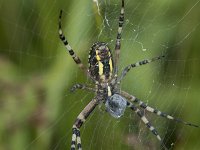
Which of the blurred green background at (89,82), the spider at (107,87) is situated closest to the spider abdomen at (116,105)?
the spider at (107,87)

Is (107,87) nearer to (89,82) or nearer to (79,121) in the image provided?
(89,82)

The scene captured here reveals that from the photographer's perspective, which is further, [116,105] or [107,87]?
[107,87]

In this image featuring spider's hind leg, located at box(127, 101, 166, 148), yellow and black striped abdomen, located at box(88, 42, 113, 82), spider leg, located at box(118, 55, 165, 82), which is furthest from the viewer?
spider's hind leg, located at box(127, 101, 166, 148)

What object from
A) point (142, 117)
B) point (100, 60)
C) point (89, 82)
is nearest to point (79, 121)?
point (89, 82)

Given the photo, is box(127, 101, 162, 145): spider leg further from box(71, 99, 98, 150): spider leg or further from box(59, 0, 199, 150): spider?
box(71, 99, 98, 150): spider leg

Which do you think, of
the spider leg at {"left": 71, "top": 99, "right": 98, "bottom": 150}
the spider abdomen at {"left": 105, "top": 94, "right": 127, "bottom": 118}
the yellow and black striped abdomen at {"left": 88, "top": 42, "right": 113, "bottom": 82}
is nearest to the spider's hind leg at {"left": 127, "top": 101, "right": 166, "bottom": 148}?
the spider abdomen at {"left": 105, "top": 94, "right": 127, "bottom": 118}

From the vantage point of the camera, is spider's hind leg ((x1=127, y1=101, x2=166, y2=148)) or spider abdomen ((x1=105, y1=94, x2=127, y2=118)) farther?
spider's hind leg ((x1=127, y1=101, x2=166, y2=148))

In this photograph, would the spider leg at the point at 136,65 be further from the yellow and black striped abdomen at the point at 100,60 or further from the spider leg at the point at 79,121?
the spider leg at the point at 79,121

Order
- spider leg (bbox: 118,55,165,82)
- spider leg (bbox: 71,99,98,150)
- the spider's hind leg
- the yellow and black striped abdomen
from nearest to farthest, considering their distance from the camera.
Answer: the yellow and black striped abdomen
spider leg (bbox: 118,55,165,82)
spider leg (bbox: 71,99,98,150)
the spider's hind leg
